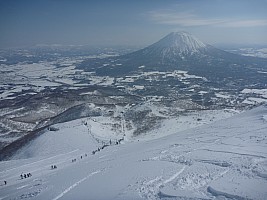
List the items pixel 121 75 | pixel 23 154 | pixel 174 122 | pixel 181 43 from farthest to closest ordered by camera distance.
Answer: pixel 181 43, pixel 121 75, pixel 174 122, pixel 23 154

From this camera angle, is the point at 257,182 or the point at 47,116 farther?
the point at 47,116

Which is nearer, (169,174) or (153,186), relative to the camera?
(153,186)

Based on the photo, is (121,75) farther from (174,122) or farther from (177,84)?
(174,122)

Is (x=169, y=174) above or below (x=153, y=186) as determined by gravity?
below

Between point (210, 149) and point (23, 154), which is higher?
point (210, 149)

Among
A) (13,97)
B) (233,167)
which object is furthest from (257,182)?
(13,97)

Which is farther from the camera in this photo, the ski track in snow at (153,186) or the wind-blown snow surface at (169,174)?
the wind-blown snow surface at (169,174)

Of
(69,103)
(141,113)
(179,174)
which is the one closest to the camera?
(179,174)

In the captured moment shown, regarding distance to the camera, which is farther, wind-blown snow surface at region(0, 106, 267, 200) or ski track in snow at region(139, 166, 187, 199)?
wind-blown snow surface at region(0, 106, 267, 200)
